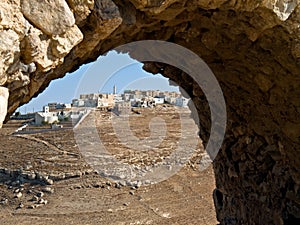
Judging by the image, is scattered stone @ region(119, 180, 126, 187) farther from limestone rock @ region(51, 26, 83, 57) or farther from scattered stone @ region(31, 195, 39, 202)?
limestone rock @ region(51, 26, 83, 57)

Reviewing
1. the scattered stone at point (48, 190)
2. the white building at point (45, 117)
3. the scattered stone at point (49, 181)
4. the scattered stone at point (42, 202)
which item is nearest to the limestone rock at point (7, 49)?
the scattered stone at point (42, 202)

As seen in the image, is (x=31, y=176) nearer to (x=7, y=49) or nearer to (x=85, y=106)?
(x=85, y=106)

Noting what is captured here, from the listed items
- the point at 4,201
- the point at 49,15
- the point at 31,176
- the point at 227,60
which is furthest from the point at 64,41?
the point at 31,176

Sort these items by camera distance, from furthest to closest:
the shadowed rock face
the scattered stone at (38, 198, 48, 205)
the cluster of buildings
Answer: the cluster of buildings → the scattered stone at (38, 198, 48, 205) → the shadowed rock face

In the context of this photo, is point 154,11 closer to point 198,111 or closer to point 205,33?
point 205,33

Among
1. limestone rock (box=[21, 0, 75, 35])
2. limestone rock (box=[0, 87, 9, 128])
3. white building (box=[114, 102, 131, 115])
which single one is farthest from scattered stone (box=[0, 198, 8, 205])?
limestone rock (box=[21, 0, 75, 35])

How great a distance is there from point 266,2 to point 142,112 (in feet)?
38.1

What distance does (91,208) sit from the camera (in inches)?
308

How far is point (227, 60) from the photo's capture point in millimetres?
3438

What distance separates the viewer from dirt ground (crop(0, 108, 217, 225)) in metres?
7.49

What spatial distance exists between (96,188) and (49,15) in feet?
25.0

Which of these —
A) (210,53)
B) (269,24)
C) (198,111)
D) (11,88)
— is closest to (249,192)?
(198,111)

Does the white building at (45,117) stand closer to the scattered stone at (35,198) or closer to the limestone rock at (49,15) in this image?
the scattered stone at (35,198)

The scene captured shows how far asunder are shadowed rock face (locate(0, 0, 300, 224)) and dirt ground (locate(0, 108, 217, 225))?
3009 mm
